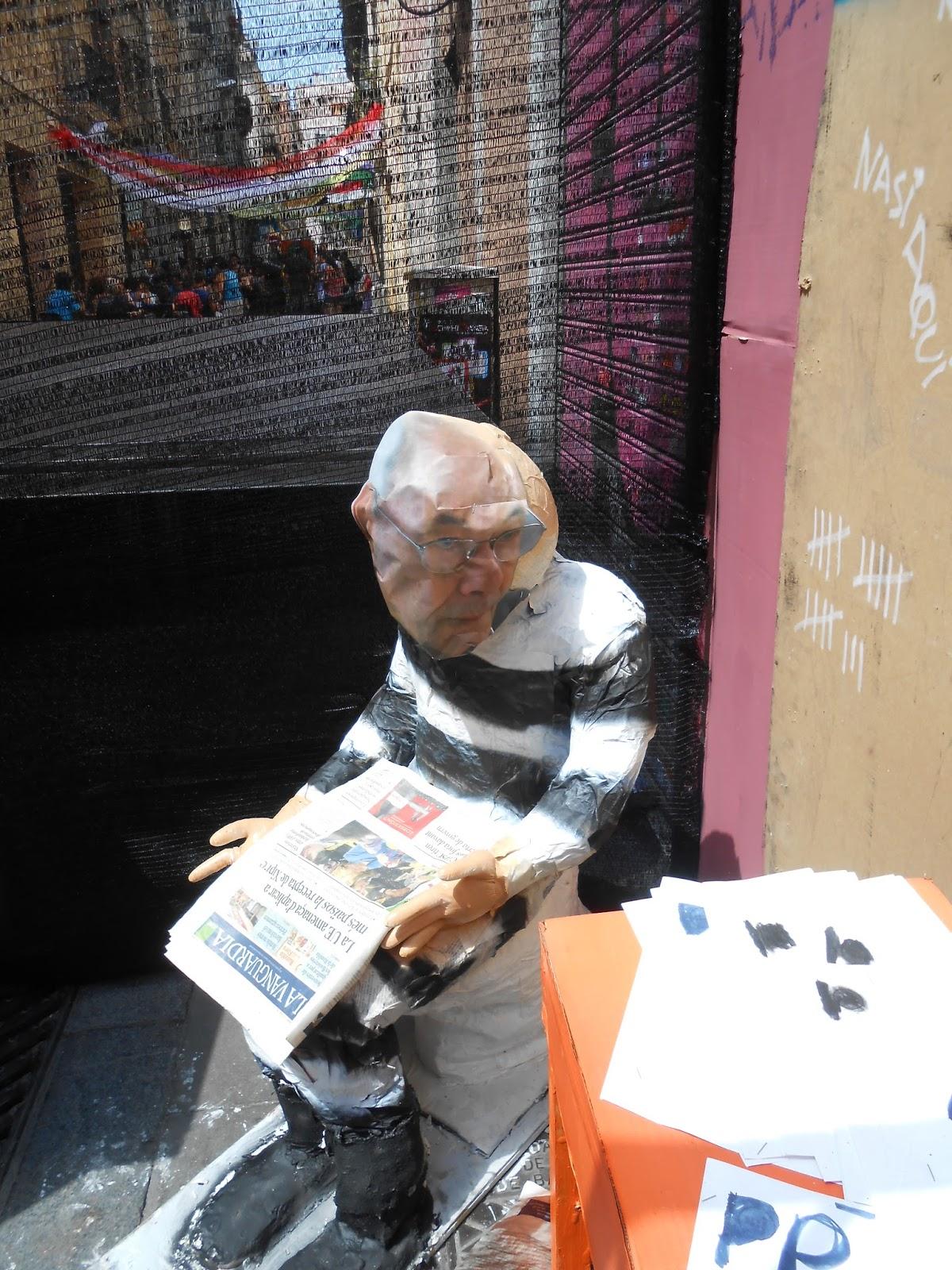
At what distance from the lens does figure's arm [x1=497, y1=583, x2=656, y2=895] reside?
1695 mm

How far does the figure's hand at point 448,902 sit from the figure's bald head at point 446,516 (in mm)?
409

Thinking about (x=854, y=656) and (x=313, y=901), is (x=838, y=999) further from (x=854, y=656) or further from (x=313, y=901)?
(x=313, y=901)

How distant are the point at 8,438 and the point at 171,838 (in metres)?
1.28

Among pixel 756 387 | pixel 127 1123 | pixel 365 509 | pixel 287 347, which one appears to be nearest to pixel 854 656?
pixel 756 387

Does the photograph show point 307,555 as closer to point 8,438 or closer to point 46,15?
point 8,438

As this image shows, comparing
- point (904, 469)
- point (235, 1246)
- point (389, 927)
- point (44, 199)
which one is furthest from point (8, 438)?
point (904, 469)

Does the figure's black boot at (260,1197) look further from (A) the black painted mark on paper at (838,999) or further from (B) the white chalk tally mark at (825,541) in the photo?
(B) the white chalk tally mark at (825,541)

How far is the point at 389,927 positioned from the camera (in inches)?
63.3

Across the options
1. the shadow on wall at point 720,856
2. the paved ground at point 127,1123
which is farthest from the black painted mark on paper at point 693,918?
the shadow on wall at point 720,856

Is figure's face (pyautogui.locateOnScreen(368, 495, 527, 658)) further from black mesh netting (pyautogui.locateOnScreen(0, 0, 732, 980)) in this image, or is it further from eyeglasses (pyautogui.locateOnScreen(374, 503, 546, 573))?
black mesh netting (pyautogui.locateOnScreen(0, 0, 732, 980))

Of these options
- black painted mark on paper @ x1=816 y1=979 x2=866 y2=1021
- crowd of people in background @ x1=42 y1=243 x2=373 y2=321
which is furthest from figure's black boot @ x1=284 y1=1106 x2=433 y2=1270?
crowd of people in background @ x1=42 y1=243 x2=373 y2=321

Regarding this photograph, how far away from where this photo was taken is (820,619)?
6.03 ft

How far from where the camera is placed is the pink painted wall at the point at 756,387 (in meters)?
1.79

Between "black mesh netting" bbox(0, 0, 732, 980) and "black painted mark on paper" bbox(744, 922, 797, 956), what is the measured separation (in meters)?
1.35
